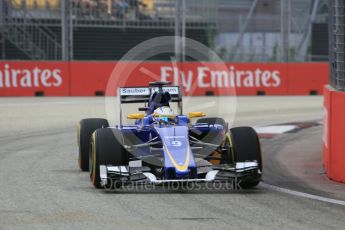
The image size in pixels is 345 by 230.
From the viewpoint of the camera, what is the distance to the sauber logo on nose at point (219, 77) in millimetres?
27281

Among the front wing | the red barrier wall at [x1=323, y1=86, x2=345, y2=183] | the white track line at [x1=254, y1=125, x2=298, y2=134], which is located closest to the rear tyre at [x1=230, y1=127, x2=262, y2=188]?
the front wing

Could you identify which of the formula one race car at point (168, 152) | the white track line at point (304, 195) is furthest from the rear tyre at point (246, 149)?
the white track line at point (304, 195)

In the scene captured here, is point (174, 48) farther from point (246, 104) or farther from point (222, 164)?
point (222, 164)

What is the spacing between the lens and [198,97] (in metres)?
26.4

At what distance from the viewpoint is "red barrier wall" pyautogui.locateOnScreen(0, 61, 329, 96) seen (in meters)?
26.0

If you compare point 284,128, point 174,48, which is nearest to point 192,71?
point 174,48

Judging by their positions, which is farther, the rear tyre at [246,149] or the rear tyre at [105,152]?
the rear tyre at [246,149]

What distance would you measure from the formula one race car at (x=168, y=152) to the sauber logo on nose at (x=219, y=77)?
17.0 meters

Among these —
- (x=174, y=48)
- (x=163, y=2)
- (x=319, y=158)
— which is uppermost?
(x=163, y=2)

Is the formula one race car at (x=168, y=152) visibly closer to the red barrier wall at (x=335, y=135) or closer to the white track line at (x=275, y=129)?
the red barrier wall at (x=335, y=135)

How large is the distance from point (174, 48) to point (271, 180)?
17400 millimetres

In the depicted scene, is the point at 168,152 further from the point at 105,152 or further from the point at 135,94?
the point at 135,94

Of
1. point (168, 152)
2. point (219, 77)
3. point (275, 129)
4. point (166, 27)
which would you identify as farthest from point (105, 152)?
point (166, 27)

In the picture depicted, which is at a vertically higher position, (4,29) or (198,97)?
(4,29)
